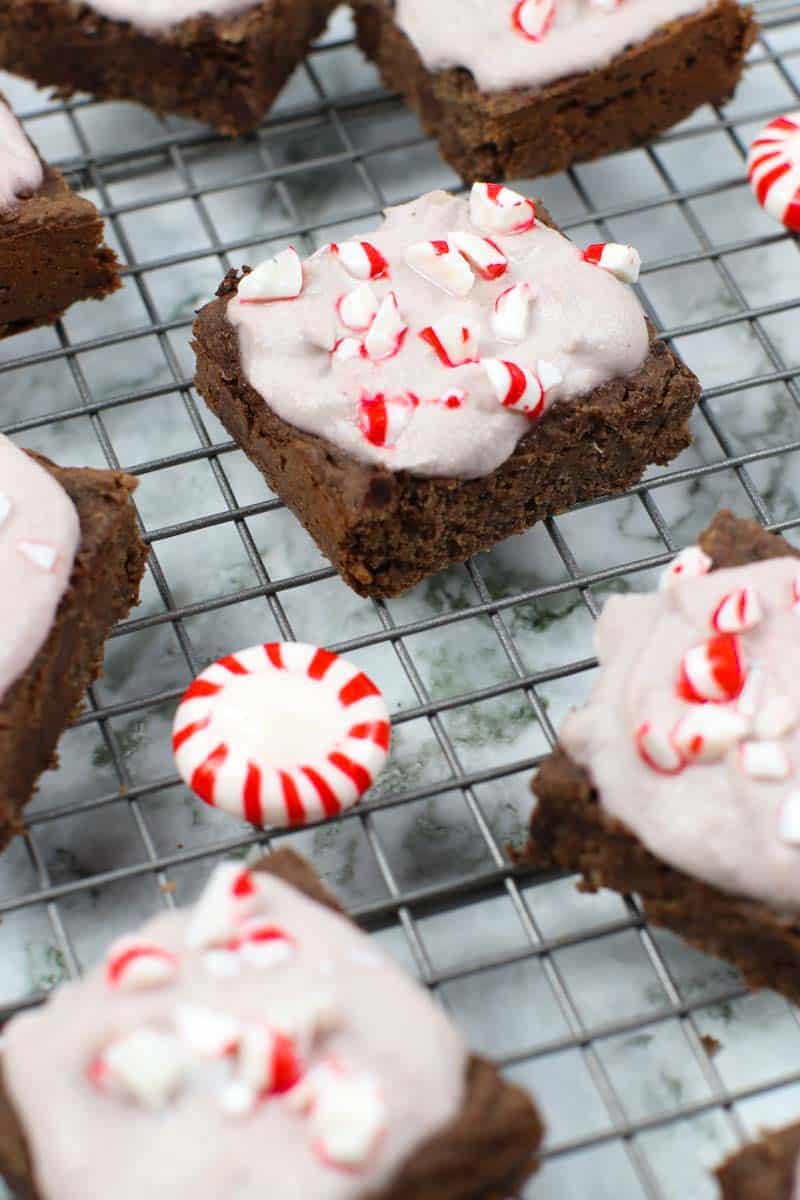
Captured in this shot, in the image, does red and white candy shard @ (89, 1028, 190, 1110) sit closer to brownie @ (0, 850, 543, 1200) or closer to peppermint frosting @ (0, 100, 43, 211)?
brownie @ (0, 850, 543, 1200)

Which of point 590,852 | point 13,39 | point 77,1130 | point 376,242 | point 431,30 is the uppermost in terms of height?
point 13,39

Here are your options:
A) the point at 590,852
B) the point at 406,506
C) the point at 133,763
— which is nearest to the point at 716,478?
the point at 406,506

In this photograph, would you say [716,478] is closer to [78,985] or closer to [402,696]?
[402,696]

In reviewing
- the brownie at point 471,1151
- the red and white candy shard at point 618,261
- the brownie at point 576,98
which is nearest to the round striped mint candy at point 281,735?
the brownie at point 471,1151

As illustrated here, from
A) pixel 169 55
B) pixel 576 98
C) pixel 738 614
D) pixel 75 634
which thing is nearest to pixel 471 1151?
pixel 738 614

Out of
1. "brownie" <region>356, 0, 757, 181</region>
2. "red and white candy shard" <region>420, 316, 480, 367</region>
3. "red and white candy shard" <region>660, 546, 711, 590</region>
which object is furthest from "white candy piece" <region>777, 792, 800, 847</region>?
"brownie" <region>356, 0, 757, 181</region>

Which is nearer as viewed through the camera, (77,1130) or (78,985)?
(77,1130)
